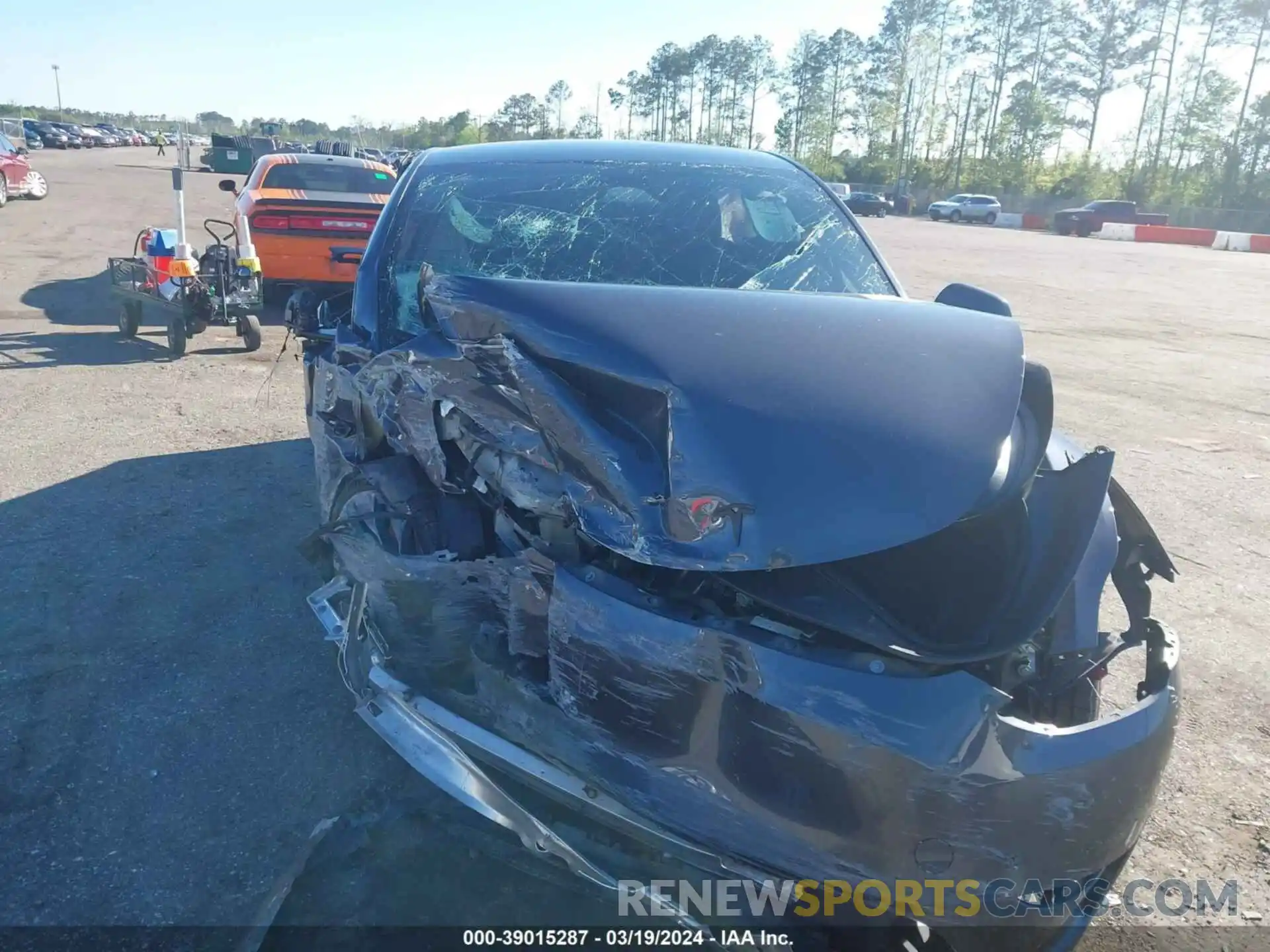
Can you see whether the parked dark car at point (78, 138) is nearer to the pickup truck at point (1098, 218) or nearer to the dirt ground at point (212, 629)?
the pickup truck at point (1098, 218)

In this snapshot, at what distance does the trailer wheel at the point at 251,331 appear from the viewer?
8.48m

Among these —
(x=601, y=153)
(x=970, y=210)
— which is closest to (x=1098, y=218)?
(x=970, y=210)

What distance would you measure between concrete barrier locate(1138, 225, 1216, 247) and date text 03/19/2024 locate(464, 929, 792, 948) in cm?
3738

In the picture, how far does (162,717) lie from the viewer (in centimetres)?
301

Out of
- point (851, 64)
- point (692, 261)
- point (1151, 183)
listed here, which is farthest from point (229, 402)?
point (851, 64)

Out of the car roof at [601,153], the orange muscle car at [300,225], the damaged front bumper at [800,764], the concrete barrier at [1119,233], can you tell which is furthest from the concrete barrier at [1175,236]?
the damaged front bumper at [800,764]

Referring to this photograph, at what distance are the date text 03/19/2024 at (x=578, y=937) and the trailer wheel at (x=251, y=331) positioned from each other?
7428 millimetres

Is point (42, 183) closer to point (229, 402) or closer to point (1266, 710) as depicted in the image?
point (229, 402)

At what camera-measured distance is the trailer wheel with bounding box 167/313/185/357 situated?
8.08 meters

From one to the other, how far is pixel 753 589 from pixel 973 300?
163 cm

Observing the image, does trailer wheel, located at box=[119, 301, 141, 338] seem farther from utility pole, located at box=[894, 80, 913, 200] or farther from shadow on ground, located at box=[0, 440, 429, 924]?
utility pole, located at box=[894, 80, 913, 200]

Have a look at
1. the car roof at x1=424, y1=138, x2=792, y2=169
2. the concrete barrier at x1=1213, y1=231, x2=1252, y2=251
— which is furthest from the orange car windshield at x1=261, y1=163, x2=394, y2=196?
the concrete barrier at x1=1213, y1=231, x2=1252, y2=251

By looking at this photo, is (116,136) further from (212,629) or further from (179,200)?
(212,629)

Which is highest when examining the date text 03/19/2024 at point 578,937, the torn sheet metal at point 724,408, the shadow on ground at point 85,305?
the torn sheet metal at point 724,408
